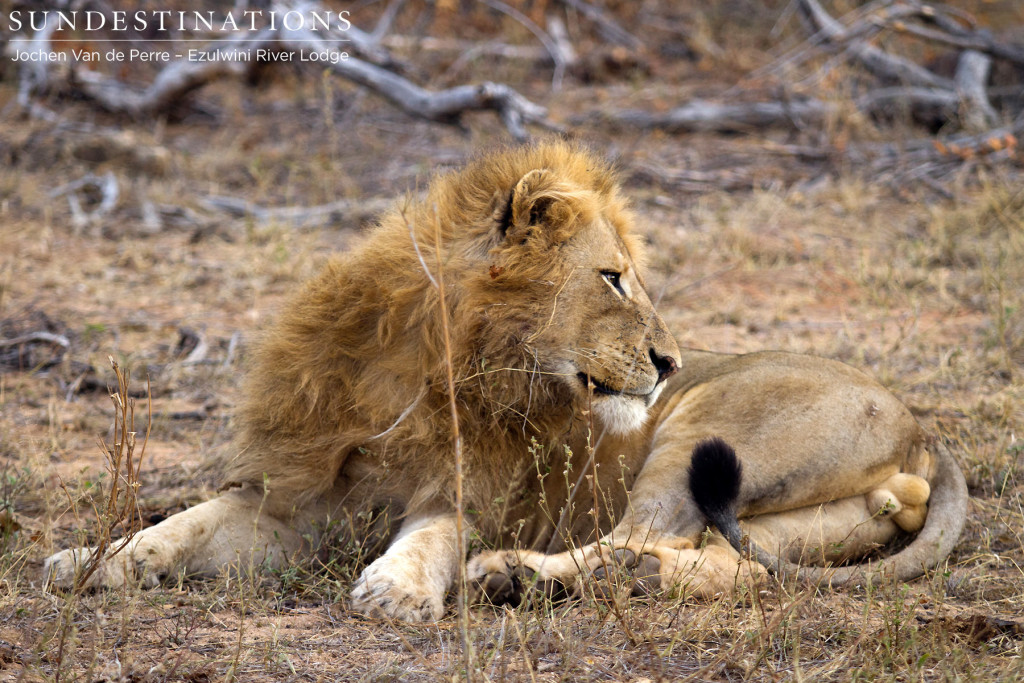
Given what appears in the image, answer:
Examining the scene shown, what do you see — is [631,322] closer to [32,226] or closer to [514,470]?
[514,470]

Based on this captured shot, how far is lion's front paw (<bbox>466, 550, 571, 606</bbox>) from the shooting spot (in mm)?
2670

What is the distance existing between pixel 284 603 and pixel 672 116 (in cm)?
721

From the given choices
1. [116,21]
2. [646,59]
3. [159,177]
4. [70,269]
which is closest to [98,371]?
[70,269]

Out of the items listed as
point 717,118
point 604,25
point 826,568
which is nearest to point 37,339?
point 826,568

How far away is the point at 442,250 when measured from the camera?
2945mm

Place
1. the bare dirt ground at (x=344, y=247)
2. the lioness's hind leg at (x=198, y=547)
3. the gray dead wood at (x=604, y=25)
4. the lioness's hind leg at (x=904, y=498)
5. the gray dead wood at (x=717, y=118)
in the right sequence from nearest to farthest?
the bare dirt ground at (x=344, y=247)
the lioness's hind leg at (x=198, y=547)
the lioness's hind leg at (x=904, y=498)
the gray dead wood at (x=717, y=118)
the gray dead wood at (x=604, y=25)

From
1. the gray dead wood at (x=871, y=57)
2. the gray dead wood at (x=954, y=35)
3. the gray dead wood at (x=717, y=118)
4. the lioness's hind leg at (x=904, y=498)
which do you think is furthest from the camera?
the gray dead wood at (x=717, y=118)

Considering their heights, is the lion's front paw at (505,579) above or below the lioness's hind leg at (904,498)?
below

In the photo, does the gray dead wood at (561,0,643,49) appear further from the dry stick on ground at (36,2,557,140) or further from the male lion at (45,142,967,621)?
the male lion at (45,142,967,621)

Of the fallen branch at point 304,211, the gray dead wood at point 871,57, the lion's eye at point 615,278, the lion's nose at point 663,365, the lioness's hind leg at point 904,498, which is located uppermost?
the gray dead wood at point 871,57

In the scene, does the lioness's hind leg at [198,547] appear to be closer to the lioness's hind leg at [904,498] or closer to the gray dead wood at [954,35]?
the lioness's hind leg at [904,498]

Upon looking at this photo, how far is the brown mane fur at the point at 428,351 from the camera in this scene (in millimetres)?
2861

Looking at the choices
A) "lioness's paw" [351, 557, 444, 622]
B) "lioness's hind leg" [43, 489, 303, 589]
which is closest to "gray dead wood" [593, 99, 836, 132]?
"lioness's hind leg" [43, 489, 303, 589]

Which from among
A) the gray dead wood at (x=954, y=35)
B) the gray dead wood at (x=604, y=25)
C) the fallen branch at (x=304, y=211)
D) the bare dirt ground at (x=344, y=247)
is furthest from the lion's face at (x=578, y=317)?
the gray dead wood at (x=604, y=25)
